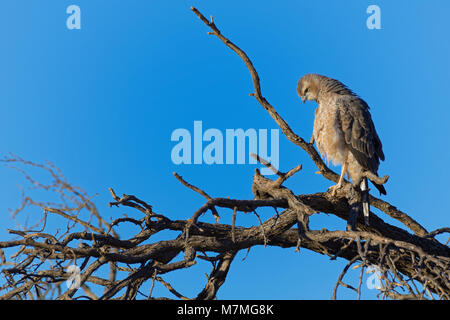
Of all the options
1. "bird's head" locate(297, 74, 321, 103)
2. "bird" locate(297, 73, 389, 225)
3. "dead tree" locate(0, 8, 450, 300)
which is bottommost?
"dead tree" locate(0, 8, 450, 300)

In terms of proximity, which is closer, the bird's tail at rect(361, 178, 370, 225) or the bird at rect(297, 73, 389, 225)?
the bird's tail at rect(361, 178, 370, 225)

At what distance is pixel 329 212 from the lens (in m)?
5.71

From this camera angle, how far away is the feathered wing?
236 inches

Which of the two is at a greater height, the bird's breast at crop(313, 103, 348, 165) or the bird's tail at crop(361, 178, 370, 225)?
the bird's breast at crop(313, 103, 348, 165)

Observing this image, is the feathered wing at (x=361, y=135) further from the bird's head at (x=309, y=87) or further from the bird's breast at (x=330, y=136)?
the bird's head at (x=309, y=87)

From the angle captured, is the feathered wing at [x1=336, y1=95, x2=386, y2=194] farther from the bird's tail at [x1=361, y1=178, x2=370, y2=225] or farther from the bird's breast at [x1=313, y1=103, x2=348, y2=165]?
the bird's tail at [x1=361, y1=178, x2=370, y2=225]

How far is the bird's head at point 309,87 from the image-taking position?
679cm

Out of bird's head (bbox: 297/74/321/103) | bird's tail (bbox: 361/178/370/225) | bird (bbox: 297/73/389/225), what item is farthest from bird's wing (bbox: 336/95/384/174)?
bird's head (bbox: 297/74/321/103)

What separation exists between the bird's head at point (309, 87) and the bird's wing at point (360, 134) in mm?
536

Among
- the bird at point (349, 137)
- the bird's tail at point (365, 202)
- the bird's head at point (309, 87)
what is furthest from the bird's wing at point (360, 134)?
the bird's head at point (309, 87)
